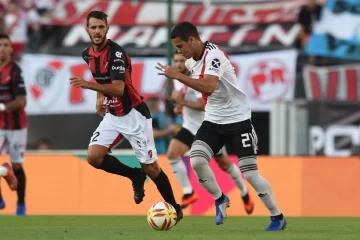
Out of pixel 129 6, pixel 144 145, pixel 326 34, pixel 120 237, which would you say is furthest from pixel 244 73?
pixel 120 237

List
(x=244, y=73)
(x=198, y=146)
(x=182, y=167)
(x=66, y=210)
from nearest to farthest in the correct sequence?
(x=198, y=146), (x=182, y=167), (x=66, y=210), (x=244, y=73)

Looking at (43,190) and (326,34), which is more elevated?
(326,34)

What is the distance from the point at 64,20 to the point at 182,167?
8757 mm

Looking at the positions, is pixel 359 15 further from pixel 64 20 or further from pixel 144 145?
pixel 144 145

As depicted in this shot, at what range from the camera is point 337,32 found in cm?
2217

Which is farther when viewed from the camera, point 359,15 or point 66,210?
point 359,15

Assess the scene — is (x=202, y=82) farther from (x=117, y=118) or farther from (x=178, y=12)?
(x=178, y=12)

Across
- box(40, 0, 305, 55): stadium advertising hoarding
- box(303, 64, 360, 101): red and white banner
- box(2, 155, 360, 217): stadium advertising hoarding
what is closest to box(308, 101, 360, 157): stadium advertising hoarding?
box(303, 64, 360, 101): red and white banner

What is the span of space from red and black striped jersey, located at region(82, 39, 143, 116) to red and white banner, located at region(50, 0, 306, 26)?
1110 centimetres

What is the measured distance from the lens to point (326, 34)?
22156 millimetres

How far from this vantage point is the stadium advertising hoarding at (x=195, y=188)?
54.9 ft

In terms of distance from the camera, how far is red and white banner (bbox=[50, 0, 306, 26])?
22891 millimetres

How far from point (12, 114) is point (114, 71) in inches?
157

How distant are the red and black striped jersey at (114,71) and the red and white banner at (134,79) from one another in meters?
8.55
